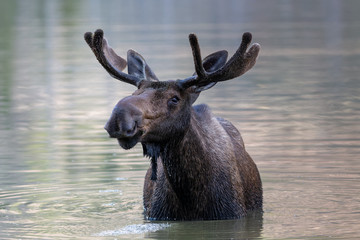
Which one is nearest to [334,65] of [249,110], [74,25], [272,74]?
[272,74]

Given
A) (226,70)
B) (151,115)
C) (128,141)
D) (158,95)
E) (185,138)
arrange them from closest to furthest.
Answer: (128,141), (151,115), (158,95), (185,138), (226,70)

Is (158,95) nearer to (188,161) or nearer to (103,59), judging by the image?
(188,161)

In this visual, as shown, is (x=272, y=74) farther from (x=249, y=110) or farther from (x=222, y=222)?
(x=222, y=222)

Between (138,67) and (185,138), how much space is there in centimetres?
104

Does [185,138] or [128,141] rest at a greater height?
[128,141]

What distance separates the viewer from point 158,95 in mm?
9883

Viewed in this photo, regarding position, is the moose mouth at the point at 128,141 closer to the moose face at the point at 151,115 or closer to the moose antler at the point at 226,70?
the moose face at the point at 151,115

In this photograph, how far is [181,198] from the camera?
34.4ft

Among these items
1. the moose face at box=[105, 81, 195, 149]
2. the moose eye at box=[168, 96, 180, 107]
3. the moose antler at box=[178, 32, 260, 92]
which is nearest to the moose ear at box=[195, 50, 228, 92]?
the moose antler at box=[178, 32, 260, 92]

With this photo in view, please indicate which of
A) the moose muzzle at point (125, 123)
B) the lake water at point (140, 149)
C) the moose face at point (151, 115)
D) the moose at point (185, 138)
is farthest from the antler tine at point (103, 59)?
the lake water at point (140, 149)

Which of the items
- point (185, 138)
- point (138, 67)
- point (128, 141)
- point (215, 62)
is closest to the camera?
point (128, 141)

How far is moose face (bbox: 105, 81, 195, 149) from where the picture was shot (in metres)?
9.28

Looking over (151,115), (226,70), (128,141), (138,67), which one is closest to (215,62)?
(226,70)

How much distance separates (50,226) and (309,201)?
270cm
